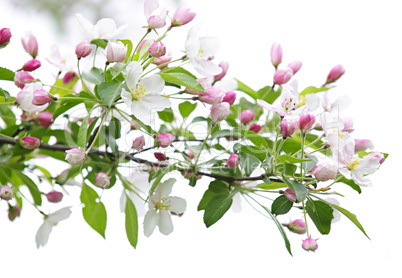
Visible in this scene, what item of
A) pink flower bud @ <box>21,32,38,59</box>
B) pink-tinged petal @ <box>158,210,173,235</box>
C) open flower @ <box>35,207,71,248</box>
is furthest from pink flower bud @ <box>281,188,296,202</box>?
pink flower bud @ <box>21,32,38,59</box>

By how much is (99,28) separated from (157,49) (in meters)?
0.18

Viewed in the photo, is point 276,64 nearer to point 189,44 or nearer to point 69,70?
point 189,44

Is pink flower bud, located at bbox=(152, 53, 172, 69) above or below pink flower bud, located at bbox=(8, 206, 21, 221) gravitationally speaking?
above

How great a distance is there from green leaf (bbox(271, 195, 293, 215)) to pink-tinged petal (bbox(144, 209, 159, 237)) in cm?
22

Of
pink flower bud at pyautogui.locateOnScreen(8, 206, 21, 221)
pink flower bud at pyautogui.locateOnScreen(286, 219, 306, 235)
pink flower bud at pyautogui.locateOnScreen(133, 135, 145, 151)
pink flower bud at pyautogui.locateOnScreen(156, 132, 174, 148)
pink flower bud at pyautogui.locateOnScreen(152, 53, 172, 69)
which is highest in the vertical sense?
pink flower bud at pyautogui.locateOnScreen(152, 53, 172, 69)

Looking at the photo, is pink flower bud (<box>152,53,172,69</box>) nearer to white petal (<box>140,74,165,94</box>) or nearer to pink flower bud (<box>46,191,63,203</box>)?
white petal (<box>140,74,165,94</box>)

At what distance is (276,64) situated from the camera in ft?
3.22

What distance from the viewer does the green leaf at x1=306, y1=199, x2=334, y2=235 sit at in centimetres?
77

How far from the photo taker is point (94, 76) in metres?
0.80

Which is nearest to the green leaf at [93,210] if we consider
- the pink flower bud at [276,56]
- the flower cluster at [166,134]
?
the flower cluster at [166,134]

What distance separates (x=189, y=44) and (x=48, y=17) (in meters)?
1.95

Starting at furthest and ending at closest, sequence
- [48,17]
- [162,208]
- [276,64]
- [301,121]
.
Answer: [48,17] < [276,64] < [162,208] < [301,121]

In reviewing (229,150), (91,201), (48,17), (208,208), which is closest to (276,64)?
(229,150)

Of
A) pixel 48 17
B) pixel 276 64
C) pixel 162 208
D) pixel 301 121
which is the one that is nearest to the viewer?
pixel 301 121
